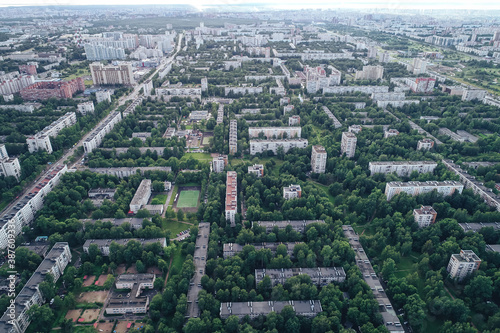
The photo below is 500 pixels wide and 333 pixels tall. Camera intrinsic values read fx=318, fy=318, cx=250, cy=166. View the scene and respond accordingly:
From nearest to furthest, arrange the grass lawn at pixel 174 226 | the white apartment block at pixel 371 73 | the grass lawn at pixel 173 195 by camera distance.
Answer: the grass lawn at pixel 174 226, the grass lawn at pixel 173 195, the white apartment block at pixel 371 73

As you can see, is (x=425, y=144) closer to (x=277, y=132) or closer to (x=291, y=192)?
(x=277, y=132)

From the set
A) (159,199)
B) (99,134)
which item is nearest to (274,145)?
(159,199)

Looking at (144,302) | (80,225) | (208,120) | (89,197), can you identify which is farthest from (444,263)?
(208,120)

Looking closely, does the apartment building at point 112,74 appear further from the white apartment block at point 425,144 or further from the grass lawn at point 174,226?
the white apartment block at point 425,144

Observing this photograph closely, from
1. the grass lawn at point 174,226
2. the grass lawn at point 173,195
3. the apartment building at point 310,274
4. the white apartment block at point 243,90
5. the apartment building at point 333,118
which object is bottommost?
the grass lawn at point 174,226

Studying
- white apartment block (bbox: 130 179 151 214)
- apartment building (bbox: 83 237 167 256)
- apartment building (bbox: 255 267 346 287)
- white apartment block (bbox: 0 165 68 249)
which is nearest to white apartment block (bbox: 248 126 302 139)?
white apartment block (bbox: 130 179 151 214)

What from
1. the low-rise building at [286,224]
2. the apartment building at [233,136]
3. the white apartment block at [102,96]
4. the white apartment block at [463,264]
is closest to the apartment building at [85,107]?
the white apartment block at [102,96]

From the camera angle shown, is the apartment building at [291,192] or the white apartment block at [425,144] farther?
the white apartment block at [425,144]
